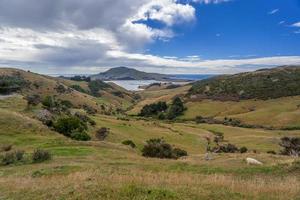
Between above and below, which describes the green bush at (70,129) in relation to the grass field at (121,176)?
below

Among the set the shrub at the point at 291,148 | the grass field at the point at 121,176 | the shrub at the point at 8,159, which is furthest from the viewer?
the shrub at the point at 291,148

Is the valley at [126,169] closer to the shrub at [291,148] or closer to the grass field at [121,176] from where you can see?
the grass field at [121,176]

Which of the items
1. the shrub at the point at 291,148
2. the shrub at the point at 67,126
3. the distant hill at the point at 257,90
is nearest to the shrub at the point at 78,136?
the shrub at the point at 67,126

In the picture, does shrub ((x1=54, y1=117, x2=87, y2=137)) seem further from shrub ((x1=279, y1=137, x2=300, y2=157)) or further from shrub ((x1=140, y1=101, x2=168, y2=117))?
shrub ((x1=140, y1=101, x2=168, y2=117))

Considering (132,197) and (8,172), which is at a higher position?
(132,197)

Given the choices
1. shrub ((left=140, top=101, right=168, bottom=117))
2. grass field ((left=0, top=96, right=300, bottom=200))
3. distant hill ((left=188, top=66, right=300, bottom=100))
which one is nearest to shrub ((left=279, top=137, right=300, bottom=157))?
grass field ((left=0, top=96, right=300, bottom=200))

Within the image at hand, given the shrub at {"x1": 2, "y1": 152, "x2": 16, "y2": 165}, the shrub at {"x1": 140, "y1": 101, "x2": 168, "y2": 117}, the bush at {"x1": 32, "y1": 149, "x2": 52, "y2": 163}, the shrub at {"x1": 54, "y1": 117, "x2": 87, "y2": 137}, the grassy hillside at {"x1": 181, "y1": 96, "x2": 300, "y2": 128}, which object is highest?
the bush at {"x1": 32, "y1": 149, "x2": 52, "y2": 163}

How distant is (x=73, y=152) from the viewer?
→ 3017 cm

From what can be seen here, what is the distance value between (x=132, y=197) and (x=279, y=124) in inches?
4474

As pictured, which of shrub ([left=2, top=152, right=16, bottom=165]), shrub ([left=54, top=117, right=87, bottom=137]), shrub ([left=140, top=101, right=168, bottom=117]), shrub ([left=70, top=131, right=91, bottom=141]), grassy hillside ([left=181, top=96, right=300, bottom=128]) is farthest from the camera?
shrub ([left=140, top=101, right=168, bottom=117])

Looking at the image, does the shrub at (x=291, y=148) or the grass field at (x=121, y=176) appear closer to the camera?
the grass field at (x=121, y=176)

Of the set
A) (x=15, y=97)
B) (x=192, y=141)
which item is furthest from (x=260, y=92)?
(x=15, y=97)

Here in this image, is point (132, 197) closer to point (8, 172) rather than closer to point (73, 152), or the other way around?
point (8, 172)

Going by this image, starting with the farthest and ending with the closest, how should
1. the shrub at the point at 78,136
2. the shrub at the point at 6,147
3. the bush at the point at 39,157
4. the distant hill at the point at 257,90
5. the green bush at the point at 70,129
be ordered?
the distant hill at the point at 257,90 → the green bush at the point at 70,129 → the shrub at the point at 78,136 → the shrub at the point at 6,147 → the bush at the point at 39,157
